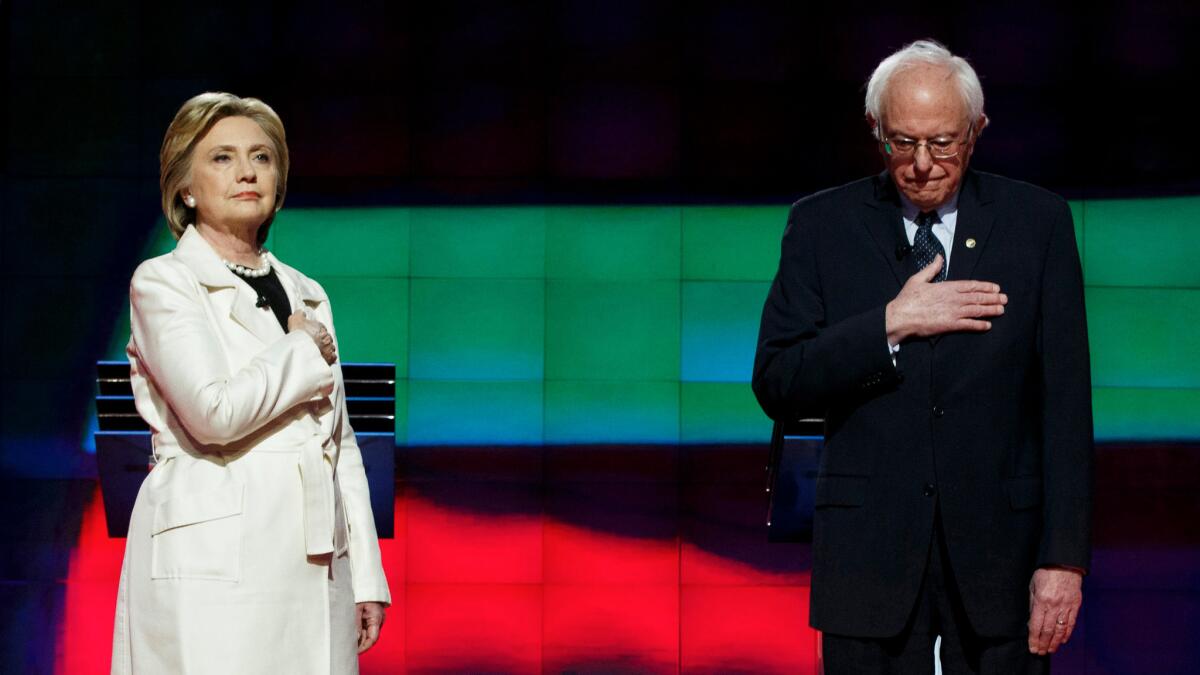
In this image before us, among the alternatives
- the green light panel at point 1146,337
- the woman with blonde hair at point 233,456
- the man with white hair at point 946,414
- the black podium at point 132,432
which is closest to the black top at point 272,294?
the woman with blonde hair at point 233,456

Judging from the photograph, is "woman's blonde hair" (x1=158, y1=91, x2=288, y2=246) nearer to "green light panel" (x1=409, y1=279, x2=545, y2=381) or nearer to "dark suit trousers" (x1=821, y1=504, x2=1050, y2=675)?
"dark suit trousers" (x1=821, y1=504, x2=1050, y2=675)

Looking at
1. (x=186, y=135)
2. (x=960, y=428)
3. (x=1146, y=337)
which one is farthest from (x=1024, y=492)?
(x=1146, y=337)

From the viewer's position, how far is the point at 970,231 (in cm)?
207

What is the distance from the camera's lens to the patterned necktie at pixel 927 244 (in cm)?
207

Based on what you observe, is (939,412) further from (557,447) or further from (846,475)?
(557,447)

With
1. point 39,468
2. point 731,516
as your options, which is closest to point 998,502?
point 731,516

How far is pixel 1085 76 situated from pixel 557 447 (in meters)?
2.51

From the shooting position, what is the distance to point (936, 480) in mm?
1970

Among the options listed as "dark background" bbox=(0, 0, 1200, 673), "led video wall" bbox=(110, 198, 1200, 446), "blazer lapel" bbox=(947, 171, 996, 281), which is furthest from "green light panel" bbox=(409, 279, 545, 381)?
"blazer lapel" bbox=(947, 171, 996, 281)

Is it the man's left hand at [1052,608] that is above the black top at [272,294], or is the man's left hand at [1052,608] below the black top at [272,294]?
below

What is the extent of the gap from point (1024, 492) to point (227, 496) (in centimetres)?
125

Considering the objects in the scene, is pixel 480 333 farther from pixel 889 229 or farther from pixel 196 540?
pixel 889 229

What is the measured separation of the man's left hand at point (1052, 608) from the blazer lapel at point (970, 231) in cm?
47

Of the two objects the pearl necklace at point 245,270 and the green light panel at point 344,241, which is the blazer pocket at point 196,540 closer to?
the pearl necklace at point 245,270
